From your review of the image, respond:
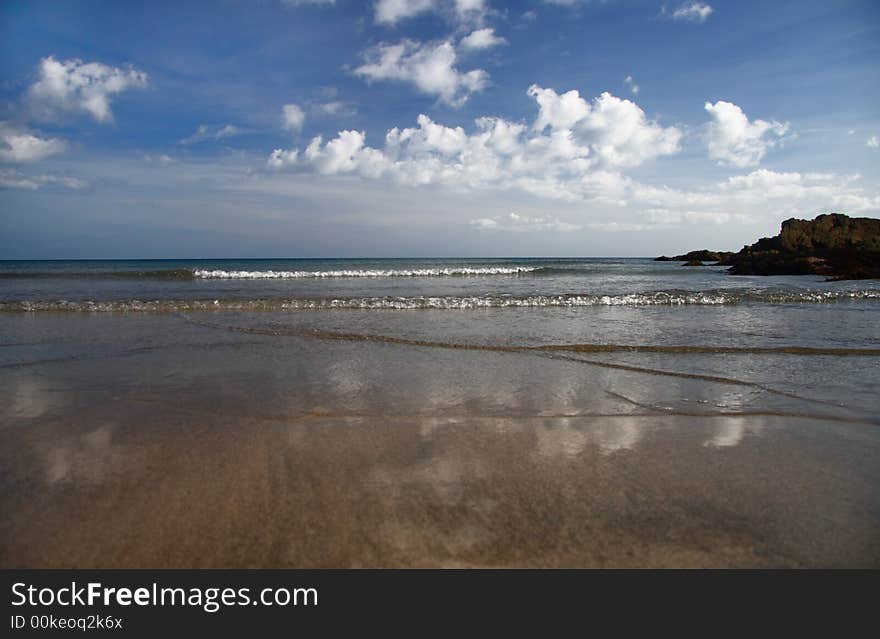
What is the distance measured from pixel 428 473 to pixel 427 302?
40.3 feet

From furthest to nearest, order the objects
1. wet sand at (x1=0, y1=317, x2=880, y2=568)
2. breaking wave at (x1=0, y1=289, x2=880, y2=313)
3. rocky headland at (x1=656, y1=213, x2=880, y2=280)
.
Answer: rocky headland at (x1=656, y1=213, x2=880, y2=280) < breaking wave at (x1=0, y1=289, x2=880, y2=313) < wet sand at (x1=0, y1=317, x2=880, y2=568)

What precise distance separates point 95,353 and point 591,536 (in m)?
8.35

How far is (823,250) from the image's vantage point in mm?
31734

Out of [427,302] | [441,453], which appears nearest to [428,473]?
[441,453]

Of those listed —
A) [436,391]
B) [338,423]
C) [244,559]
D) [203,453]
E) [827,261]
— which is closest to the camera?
[244,559]

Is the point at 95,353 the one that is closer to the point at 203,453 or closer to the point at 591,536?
the point at 203,453

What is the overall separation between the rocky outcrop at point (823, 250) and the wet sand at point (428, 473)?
93.4 feet

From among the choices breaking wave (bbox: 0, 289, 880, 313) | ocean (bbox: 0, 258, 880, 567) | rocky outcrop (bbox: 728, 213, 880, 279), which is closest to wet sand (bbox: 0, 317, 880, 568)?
ocean (bbox: 0, 258, 880, 567)

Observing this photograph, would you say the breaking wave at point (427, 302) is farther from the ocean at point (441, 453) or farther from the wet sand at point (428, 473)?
the wet sand at point (428, 473)

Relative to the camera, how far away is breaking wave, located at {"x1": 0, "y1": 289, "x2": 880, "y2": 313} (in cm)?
1417

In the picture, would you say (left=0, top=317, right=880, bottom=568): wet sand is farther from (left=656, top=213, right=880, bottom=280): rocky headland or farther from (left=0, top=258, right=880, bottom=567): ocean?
(left=656, top=213, right=880, bottom=280): rocky headland
